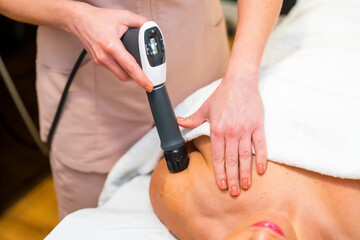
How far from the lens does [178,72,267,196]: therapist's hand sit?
2.53 ft

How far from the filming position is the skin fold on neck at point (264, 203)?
2.46 feet

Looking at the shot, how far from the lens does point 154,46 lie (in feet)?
2.29

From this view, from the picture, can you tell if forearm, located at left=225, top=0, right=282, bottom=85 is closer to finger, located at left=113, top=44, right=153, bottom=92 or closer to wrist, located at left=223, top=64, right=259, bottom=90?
wrist, located at left=223, top=64, right=259, bottom=90

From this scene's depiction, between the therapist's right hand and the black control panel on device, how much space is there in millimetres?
31

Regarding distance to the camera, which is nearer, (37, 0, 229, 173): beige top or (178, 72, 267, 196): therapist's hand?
(178, 72, 267, 196): therapist's hand

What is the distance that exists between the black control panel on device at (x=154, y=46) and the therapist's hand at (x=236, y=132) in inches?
6.5

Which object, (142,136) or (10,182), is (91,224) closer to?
(142,136)

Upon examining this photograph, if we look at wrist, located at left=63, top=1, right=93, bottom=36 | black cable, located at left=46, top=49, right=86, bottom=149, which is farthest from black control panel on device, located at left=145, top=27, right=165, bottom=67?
black cable, located at left=46, top=49, right=86, bottom=149

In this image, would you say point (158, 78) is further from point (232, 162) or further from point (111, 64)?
point (232, 162)

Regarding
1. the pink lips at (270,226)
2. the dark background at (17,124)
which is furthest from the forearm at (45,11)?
the dark background at (17,124)

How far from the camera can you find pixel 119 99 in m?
0.97

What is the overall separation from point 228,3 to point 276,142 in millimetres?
2290

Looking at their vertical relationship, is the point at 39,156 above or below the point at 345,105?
below

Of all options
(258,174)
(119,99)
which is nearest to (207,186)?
(258,174)
